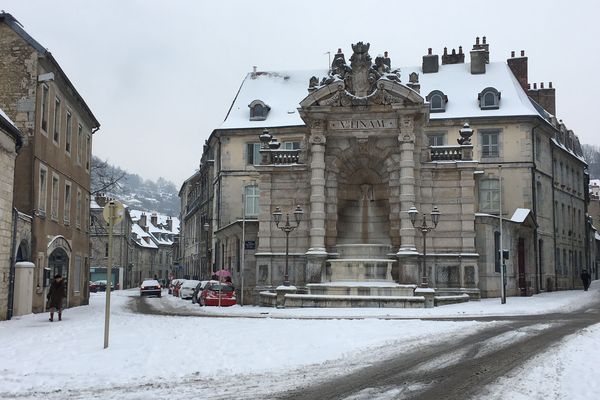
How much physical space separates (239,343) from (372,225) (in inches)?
780

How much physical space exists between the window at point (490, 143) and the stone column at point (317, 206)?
1938 centimetres

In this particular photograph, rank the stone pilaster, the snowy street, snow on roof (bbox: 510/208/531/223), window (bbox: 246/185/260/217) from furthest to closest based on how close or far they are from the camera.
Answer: window (bbox: 246/185/260/217), snow on roof (bbox: 510/208/531/223), the stone pilaster, the snowy street

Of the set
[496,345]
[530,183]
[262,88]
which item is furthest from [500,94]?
[496,345]

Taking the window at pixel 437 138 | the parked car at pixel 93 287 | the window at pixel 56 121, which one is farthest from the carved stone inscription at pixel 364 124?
the parked car at pixel 93 287

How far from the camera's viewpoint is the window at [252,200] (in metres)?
51.3

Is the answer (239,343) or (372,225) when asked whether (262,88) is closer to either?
(372,225)

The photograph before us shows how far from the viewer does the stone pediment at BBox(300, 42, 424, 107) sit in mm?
32188

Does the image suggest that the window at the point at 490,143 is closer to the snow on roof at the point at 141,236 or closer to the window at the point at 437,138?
the window at the point at 437,138

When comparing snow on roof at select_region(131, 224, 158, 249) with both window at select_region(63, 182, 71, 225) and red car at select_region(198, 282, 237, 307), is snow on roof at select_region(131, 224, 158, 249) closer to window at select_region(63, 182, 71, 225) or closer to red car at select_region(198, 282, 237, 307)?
window at select_region(63, 182, 71, 225)

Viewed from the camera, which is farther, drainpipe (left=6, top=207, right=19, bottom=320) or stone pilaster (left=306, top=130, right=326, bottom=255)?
stone pilaster (left=306, top=130, right=326, bottom=255)

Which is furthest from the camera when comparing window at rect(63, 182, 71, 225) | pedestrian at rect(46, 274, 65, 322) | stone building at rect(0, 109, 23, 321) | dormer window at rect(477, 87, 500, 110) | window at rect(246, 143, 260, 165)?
window at rect(246, 143, 260, 165)

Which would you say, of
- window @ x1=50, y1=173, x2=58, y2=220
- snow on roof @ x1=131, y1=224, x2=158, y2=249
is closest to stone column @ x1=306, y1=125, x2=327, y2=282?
window @ x1=50, y1=173, x2=58, y2=220

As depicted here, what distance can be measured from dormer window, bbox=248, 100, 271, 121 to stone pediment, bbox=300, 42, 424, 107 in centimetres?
2028

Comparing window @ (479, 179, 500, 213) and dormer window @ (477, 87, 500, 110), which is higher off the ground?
dormer window @ (477, 87, 500, 110)
